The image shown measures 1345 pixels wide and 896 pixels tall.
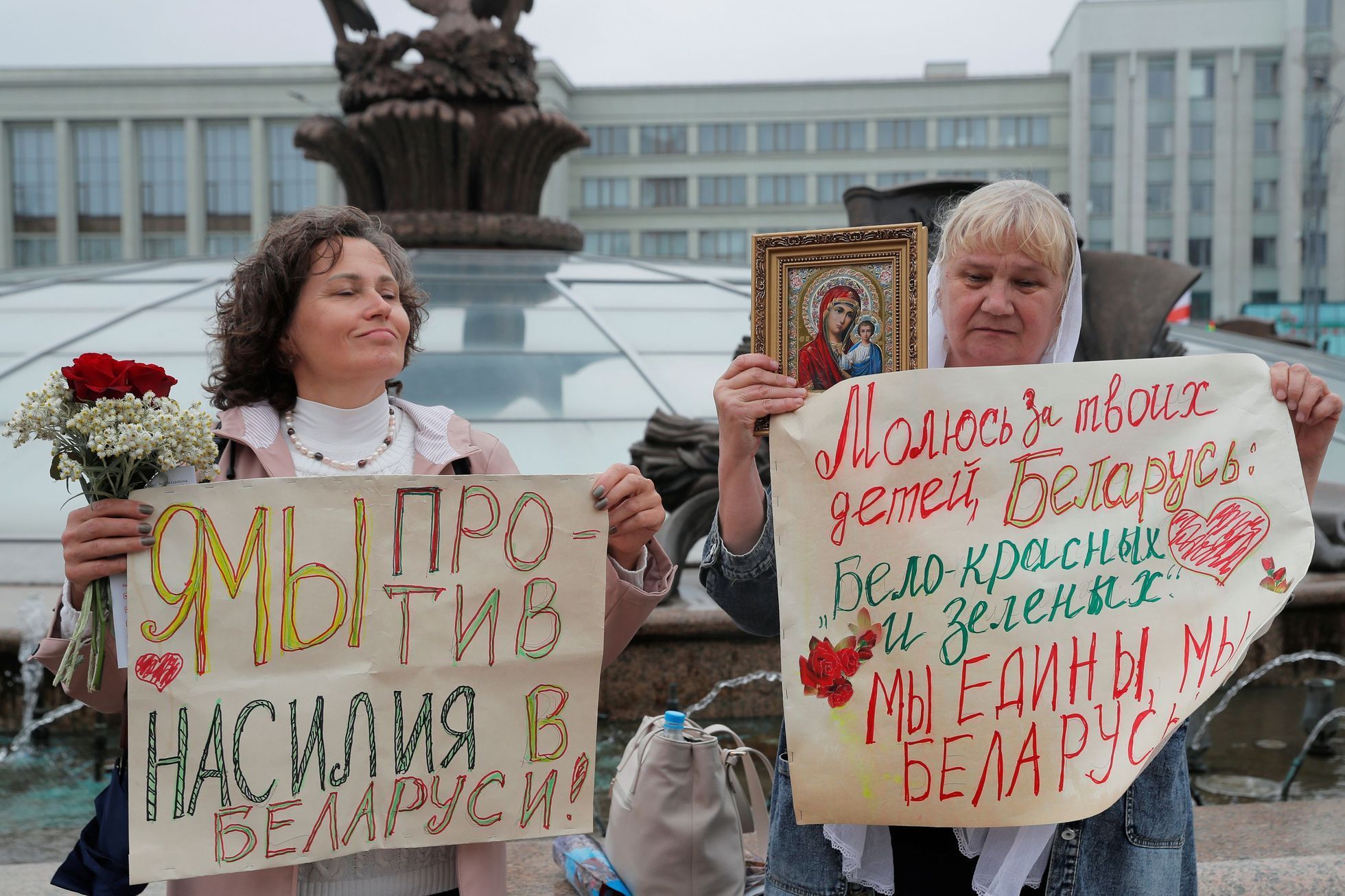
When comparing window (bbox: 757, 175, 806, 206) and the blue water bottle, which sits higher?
window (bbox: 757, 175, 806, 206)

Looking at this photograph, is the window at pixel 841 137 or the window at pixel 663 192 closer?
the window at pixel 663 192

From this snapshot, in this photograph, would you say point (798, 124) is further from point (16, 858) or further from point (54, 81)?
point (16, 858)

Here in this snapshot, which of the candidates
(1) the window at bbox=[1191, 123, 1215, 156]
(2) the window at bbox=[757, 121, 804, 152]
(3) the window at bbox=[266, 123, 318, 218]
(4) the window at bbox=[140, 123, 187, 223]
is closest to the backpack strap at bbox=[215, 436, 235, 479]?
(3) the window at bbox=[266, 123, 318, 218]

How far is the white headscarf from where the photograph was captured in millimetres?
1885

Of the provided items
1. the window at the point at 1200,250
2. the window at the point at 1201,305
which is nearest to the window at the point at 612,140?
the window at the point at 1200,250

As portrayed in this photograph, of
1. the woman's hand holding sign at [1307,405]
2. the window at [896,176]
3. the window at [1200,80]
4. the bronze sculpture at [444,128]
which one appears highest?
the window at [1200,80]

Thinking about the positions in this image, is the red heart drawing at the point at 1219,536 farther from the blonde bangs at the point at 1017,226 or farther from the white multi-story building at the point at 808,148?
the white multi-story building at the point at 808,148

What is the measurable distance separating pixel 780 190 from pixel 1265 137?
2157 cm

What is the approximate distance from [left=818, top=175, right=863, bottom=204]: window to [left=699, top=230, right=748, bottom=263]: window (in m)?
4.06

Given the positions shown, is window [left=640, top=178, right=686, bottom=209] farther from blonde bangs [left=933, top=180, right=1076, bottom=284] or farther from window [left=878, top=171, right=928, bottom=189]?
blonde bangs [left=933, top=180, right=1076, bottom=284]

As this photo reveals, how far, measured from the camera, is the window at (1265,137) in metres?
56.4

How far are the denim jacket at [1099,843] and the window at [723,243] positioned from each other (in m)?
60.1

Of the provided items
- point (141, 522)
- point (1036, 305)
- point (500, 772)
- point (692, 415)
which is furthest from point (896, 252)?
point (692, 415)

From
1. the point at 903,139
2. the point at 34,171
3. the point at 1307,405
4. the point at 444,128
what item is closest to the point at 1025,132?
the point at 903,139
